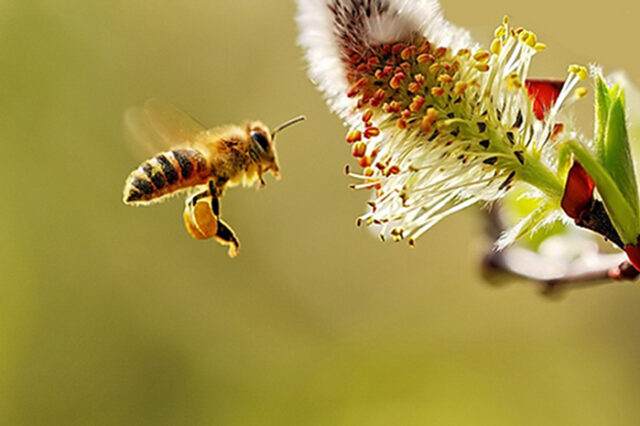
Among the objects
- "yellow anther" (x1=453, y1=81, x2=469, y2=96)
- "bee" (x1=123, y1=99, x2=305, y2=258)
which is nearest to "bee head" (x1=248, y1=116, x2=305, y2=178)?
"bee" (x1=123, y1=99, x2=305, y2=258)

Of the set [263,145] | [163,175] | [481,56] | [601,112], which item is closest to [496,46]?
[481,56]

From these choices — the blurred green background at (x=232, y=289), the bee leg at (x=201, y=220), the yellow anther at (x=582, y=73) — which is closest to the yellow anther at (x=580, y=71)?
the yellow anther at (x=582, y=73)

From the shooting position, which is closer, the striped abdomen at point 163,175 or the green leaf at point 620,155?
the green leaf at point 620,155

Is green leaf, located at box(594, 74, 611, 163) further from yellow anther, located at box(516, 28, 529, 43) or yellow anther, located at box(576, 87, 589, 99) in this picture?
yellow anther, located at box(516, 28, 529, 43)

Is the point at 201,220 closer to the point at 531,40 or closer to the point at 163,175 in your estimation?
the point at 163,175

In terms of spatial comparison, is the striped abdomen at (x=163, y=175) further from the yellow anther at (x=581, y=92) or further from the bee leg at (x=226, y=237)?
the yellow anther at (x=581, y=92)

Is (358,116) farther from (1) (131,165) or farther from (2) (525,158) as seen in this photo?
(1) (131,165)
